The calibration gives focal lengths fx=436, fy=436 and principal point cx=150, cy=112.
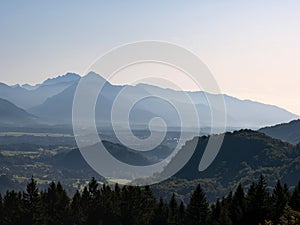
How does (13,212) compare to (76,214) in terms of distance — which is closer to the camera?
(13,212)

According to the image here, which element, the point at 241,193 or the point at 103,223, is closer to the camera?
the point at 241,193

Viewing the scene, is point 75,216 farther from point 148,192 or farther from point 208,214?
point 208,214

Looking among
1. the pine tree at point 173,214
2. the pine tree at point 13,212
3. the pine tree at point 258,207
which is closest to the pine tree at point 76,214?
the pine tree at point 13,212

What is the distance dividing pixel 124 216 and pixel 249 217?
33739 mm

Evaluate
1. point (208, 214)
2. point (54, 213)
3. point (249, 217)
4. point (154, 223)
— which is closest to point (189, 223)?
point (208, 214)

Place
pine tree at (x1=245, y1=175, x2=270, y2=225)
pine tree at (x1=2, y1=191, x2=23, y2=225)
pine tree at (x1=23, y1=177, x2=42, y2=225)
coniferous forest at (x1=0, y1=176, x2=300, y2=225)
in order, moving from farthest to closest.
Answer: pine tree at (x1=2, y1=191, x2=23, y2=225), pine tree at (x1=23, y1=177, x2=42, y2=225), coniferous forest at (x1=0, y1=176, x2=300, y2=225), pine tree at (x1=245, y1=175, x2=270, y2=225)

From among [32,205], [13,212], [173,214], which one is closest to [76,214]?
[32,205]

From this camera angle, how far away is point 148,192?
316 ft

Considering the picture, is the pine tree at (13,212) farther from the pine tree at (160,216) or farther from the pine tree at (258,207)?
the pine tree at (258,207)

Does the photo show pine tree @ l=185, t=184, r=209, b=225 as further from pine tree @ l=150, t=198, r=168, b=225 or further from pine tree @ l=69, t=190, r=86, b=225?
pine tree @ l=69, t=190, r=86, b=225

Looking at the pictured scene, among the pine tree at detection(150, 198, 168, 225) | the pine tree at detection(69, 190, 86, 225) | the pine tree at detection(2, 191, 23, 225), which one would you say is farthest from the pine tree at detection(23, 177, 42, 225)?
the pine tree at detection(150, 198, 168, 225)

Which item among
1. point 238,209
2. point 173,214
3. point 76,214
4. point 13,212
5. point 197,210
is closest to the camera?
point 238,209

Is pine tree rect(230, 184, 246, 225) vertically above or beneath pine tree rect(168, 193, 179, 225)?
above

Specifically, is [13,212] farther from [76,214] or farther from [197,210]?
[197,210]
